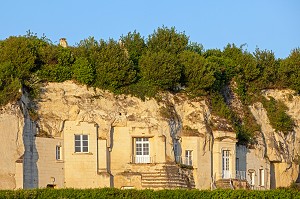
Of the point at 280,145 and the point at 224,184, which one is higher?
the point at 280,145

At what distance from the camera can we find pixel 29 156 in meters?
87.8

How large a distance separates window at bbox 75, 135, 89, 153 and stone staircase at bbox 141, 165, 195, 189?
490 centimetres

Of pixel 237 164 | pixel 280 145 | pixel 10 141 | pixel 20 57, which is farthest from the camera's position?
pixel 280 145

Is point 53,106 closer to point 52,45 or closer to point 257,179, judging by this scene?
point 52,45

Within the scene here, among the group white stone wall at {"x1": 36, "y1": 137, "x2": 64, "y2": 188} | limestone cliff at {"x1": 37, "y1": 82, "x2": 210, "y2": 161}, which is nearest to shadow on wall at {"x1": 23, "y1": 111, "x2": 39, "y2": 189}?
white stone wall at {"x1": 36, "y1": 137, "x2": 64, "y2": 188}

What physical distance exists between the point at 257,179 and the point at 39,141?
21.8 m

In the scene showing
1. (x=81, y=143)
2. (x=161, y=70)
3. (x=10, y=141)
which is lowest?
(x=81, y=143)

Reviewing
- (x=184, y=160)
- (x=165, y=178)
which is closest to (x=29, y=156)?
(x=165, y=178)

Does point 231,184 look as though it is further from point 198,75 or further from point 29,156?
point 29,156

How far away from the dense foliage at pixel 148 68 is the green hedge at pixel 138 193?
1005 cm

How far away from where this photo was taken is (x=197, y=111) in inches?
3821

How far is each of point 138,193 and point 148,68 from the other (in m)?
15.3

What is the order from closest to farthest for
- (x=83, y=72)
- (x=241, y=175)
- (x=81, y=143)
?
(x=81, y=143), (x=83, y=72), (x=241, y=175)

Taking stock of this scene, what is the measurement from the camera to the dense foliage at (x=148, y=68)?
90750mm
